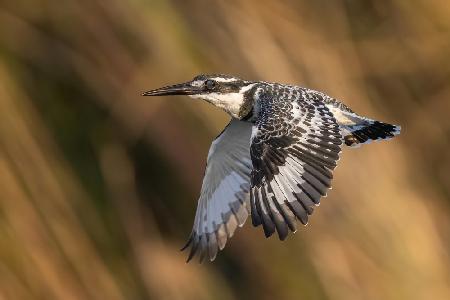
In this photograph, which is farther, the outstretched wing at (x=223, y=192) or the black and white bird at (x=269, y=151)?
the outstretched wing at (x=223, y=192)

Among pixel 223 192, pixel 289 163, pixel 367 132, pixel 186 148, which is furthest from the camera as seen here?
pixel 186 148

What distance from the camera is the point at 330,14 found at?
6906mm

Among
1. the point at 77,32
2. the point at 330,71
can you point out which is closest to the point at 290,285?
the point at 330,71

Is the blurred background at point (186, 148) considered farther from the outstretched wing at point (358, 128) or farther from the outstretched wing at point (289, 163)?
the outstretched wing at point (289, 163)

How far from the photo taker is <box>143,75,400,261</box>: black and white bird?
475 cm

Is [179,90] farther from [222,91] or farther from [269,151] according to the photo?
[269,151]

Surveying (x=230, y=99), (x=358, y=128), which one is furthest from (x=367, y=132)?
(x=230, y=99)

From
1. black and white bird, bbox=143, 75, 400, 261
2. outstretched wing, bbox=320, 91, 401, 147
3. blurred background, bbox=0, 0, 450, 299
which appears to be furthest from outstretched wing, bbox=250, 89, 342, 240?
blurred background, bbox=0, 0, 450, 299

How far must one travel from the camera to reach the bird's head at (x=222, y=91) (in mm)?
5344

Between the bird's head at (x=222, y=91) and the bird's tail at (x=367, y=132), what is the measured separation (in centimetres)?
40

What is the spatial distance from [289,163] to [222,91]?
0.66m

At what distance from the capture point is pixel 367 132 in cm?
532

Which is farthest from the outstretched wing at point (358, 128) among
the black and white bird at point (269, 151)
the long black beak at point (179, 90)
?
the long black beak at point (179, 90)

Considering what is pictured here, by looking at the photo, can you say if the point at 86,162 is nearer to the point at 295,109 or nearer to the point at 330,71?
the point at 330,71
